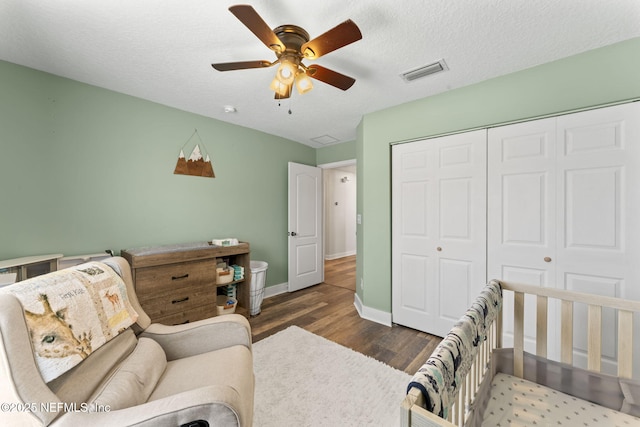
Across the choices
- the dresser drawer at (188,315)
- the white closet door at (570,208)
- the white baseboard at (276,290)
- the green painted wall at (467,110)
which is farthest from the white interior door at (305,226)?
the white closet door at (570,208)

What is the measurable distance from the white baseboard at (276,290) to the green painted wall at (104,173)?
77cm

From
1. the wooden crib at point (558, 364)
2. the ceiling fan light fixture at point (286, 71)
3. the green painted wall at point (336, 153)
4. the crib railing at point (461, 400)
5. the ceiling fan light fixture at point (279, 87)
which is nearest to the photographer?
the crib railing at point (461, 400)

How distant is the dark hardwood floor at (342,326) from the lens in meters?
2.14

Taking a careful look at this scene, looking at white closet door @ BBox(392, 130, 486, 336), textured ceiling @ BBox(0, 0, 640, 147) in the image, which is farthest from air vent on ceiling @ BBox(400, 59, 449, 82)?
white closet door @ BBox(392, 130, 486, 336)

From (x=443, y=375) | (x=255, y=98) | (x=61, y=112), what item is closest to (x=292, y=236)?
(x=255, y=98)

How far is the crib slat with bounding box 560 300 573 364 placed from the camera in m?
1.23

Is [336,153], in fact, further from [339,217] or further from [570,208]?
[570,208]

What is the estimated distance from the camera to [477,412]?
1019mm

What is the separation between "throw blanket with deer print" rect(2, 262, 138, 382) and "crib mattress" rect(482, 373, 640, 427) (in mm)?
1658

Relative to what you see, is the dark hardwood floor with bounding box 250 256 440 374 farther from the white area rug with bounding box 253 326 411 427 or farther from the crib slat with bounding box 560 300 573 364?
the crib slat with bounding box 560 300 573 364

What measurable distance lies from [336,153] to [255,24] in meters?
2.88

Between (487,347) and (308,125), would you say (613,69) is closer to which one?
(487,347)

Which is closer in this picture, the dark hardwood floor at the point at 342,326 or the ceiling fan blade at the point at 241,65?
the ceiling fan blade at the point at 241,65

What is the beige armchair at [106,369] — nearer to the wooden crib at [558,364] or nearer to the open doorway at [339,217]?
the wooden crib at [558,364]
